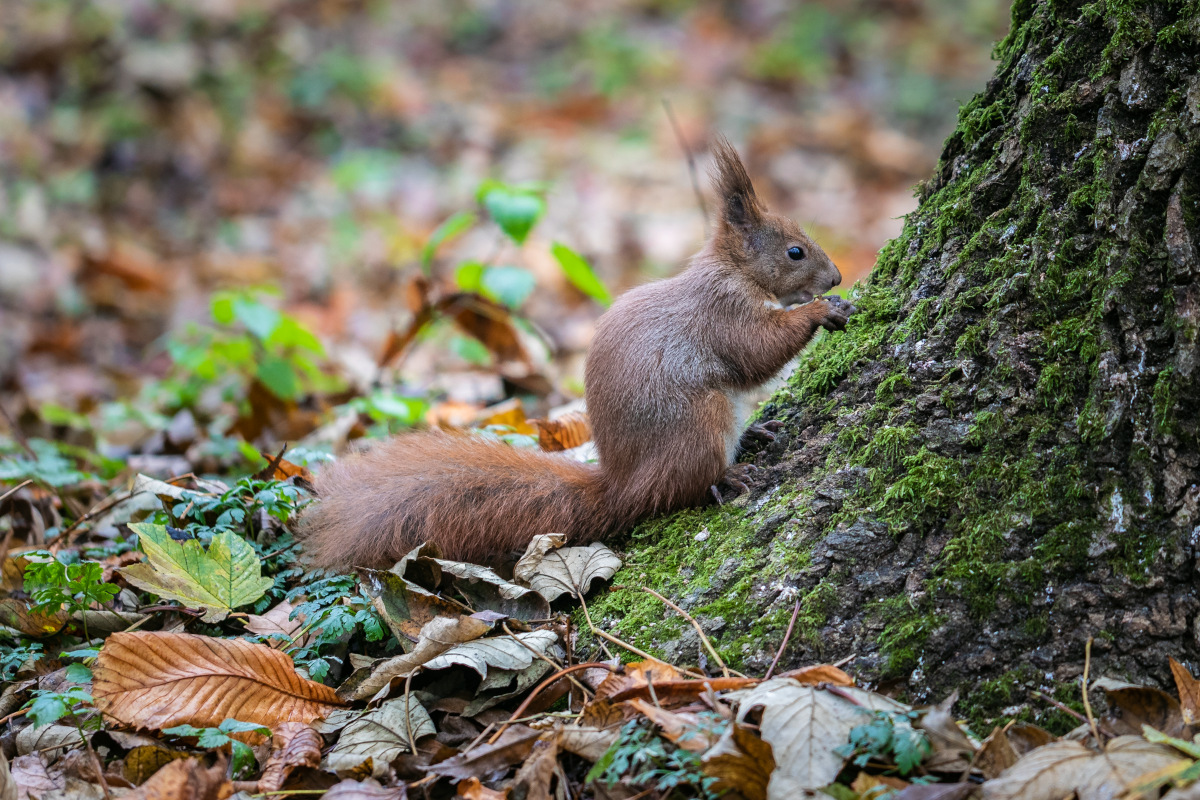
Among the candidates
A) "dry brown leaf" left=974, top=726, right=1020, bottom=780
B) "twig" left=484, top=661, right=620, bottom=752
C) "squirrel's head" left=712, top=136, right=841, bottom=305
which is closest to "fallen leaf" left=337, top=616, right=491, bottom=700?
"twig" left=484, top=661, right=620, bottom=752

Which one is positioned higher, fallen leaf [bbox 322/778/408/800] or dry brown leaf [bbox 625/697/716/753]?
dry brown leaf [bbox 625/697/716/753]

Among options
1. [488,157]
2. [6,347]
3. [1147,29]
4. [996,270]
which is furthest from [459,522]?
[488,157]

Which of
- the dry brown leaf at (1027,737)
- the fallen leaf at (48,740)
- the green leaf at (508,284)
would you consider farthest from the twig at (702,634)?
the green leaf at (508,284)

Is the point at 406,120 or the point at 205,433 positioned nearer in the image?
the point at 205,433

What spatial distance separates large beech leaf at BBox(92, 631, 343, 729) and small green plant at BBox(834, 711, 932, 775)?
3.54 ft

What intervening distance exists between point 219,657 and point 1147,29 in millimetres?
2268

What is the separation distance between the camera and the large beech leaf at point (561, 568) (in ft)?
7.48

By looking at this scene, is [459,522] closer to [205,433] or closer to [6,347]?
[205,433]

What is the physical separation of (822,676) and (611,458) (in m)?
0.92

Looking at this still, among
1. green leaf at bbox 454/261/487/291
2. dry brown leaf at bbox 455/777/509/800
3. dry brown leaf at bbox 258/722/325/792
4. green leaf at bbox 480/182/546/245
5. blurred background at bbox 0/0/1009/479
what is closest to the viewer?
dry brown leaf at bbox 455/777/509/800

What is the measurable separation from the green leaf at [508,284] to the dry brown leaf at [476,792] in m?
2.37

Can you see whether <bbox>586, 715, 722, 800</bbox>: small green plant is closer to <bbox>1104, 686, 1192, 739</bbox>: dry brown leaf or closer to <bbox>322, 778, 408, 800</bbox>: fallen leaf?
<bbox>322, 778, 408, 800</bbox>: fallen leaf

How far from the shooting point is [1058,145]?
6.61ft

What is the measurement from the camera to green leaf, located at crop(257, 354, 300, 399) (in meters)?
3.99
